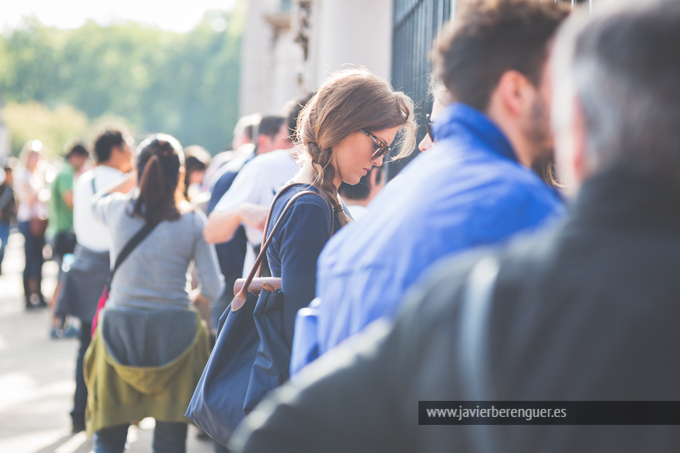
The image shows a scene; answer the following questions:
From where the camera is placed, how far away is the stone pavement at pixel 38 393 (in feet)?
16.1

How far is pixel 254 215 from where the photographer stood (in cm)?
352

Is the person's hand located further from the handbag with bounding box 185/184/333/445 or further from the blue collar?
the blue collar

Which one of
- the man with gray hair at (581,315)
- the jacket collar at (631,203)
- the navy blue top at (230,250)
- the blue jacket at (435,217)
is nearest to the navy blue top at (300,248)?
the blue jacket at (435,217)

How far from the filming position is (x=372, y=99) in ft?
7.58

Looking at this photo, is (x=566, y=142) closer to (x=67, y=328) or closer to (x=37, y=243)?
(x=67, y=328)

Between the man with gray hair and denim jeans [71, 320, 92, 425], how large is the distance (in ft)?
14.6

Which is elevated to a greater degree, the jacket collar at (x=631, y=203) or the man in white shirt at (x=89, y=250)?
the jacket collar at (x=631, y=203)

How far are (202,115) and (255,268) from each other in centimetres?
5504

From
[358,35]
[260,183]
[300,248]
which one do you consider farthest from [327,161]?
[358,35]

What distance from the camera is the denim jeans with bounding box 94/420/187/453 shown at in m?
3.55

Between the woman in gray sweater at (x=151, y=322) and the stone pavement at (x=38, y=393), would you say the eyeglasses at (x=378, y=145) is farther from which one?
the stone pavement at (x=38, y=393)

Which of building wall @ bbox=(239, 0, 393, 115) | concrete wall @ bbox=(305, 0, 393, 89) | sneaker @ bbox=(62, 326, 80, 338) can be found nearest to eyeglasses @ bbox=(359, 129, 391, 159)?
building wall @ bbox=(239, 0, 393, 115)

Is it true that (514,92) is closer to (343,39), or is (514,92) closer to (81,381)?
(81,381)

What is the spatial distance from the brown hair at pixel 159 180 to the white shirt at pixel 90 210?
1219 mm
